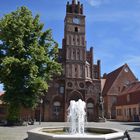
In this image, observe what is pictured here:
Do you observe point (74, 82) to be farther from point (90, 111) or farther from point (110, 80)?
point (110, 80)

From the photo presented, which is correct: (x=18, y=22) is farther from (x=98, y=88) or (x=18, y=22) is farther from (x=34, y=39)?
(x=98, y=88)

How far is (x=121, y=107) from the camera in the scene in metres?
57.1

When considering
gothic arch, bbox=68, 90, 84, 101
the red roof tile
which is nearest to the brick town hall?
gothic arch, bbox=68, 90, 84, 101

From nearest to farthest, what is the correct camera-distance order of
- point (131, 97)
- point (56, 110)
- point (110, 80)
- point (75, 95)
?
point (131, 97) → point (56, 110) → point (75, 95) → point (110, 80)

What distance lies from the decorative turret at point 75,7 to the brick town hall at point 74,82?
4.81 metres

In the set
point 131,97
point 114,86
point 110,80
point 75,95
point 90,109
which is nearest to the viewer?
point 131,97

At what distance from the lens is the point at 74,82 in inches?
2224

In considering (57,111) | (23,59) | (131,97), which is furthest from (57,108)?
(23,59)

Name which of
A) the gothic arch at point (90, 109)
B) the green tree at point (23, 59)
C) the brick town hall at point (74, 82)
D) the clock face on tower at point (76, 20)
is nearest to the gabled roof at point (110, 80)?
the brick town hall at point (74, 82)

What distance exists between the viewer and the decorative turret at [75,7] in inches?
2470

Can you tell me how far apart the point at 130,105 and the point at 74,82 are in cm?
1292

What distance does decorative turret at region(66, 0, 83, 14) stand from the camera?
62750 millimetres

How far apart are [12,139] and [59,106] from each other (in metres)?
40.5

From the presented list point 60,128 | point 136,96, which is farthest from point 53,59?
point 136,96
